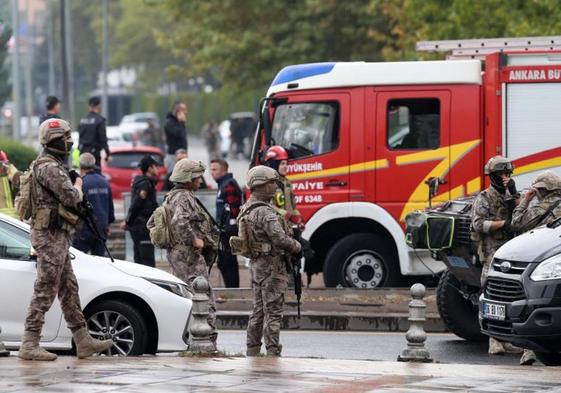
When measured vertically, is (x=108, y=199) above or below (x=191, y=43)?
below

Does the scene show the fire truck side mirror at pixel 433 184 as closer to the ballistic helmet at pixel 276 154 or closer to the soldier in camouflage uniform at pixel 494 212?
the ballistic helmet at pixel 276 154

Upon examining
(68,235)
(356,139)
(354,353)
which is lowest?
(354,353)

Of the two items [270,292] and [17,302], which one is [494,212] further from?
[17,302]

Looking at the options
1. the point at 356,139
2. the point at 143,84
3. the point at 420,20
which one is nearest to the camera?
the point at 356,139

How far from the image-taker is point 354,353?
14.1 m

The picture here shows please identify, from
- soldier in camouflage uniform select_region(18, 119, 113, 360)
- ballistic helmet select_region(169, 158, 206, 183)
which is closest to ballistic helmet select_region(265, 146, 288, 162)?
ballistic helmet select_region(169, 158, 206, 183)

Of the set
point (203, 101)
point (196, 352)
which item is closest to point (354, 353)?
point (196, 352)

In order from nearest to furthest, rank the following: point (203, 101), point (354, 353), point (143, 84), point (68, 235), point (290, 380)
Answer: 1. point (290, 380)
2. point (68, 235)
3. point (354, 353)
4. point (203, 101)
5. point (143, 84)

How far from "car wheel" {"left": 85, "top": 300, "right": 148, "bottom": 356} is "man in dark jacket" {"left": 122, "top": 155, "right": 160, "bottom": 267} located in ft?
15.9

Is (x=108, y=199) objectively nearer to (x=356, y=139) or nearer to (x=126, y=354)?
(x=356, y=139)

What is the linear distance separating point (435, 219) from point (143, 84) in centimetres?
9605

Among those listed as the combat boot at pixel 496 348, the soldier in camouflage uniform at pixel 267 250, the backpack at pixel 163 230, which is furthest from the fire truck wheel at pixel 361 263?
the soldier in camouflage uniform at pixel 267 250

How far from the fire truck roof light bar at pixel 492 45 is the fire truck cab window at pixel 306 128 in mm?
1828

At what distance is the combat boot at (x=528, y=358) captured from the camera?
12727mm
